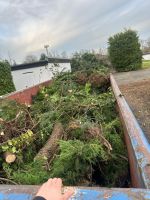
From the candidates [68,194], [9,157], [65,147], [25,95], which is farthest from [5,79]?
[68,194]

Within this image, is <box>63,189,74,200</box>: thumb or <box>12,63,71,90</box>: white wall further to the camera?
<box>12,63,71,90</box>: white wall

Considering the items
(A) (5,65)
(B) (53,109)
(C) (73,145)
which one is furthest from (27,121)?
(A) (5,65)

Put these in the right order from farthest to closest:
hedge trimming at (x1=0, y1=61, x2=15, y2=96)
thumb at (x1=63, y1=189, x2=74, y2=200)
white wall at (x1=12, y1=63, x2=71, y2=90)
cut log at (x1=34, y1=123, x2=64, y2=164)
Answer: white wall at (x1=12, y1=63, x2=71, y2=90)
hedge trimming at (x1=0, y1=61, x2=15, y2=96)
cut log at (x1=34, y1=123, x2=64, y2=164)
thumb at (x1=63, y1=189, x2=74, y2=200)

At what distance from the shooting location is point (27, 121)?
4500mm

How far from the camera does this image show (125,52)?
22.7 meters

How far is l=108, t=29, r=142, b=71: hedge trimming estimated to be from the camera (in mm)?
22641

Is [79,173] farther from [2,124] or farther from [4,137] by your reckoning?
[2,124]

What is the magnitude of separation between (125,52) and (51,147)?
20132 millimetres

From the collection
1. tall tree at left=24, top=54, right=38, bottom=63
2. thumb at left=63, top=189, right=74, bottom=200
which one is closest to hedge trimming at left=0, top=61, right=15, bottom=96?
thumb at left=63, top=189, right=74, bottom=200

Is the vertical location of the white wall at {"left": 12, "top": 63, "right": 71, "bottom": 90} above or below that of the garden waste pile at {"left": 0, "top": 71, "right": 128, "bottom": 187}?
below

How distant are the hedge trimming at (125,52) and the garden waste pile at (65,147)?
707 inches

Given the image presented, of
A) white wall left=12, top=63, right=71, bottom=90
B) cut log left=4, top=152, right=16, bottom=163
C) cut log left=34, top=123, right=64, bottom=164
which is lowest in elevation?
white wall left=12, top=63, right=71, bottom=90

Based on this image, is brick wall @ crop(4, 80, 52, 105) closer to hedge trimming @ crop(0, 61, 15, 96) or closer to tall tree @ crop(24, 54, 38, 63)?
hedge trimming @ crop(0, 61, 15, 96)

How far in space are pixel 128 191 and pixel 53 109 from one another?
13.2ft
